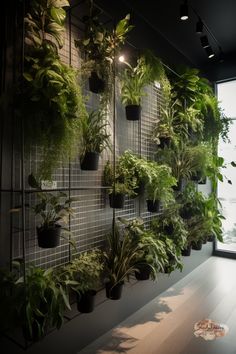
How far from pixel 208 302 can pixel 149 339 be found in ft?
3.37

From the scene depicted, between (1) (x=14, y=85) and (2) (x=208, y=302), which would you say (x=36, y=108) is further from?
(2) (x=208, y=302)

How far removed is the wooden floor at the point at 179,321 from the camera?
2230 millimetres

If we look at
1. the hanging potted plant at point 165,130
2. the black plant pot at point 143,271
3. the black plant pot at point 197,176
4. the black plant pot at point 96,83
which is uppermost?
the black plant pot at point 96,83

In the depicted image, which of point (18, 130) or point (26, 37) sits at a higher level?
point (26, 37)

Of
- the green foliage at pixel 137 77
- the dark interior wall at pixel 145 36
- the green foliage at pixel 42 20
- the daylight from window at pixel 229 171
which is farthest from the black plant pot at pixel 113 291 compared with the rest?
the daylight from window at pixel 229 171

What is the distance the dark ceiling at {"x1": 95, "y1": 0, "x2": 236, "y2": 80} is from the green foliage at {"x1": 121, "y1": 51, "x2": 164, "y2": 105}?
0.58m

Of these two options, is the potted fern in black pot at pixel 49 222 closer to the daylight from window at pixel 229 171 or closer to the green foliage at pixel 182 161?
the green foliage at pixel 182 161

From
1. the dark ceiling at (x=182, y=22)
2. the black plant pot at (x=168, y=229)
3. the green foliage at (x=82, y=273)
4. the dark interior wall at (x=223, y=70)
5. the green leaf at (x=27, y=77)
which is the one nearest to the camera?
the green leaf at (x=27, y=77)

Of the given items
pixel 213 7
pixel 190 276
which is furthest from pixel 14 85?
pixel 190 276

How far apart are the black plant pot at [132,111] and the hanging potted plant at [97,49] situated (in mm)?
392

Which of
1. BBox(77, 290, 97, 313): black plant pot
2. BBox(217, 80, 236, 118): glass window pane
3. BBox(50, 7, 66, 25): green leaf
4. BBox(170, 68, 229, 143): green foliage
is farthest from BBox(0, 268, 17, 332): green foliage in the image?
BBox(217, 80, 236, 118): glass window pane

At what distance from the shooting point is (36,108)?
167 cm

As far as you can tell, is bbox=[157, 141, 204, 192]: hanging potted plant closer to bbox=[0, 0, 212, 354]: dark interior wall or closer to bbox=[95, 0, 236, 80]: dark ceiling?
bbox=[0, 0, 212, 354]: dark interior wall

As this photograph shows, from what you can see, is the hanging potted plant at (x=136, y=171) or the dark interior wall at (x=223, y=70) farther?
the dark interior wall at (x=223, y=70)
